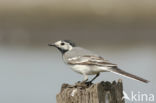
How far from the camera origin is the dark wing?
19.2 feet

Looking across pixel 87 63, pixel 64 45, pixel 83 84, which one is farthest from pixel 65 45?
pixel 83 84

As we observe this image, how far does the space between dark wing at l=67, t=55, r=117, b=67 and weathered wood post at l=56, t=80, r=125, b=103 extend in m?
0.60

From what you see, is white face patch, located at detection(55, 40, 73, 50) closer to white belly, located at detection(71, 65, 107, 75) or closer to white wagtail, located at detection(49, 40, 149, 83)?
white wagtail, located at detection(49, 40, 149, 83)

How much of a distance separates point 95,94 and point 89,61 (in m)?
0.94

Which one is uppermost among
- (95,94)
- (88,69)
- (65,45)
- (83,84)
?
(65,45)

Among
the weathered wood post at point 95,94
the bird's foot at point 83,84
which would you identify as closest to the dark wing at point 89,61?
the bird's foot at point 83,84

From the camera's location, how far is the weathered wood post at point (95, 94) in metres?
5.05

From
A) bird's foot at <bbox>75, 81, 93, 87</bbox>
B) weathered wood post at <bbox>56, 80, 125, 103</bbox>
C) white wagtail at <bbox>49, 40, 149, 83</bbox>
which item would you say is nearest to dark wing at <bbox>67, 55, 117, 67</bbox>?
white wagtail at <bbox>49, 40, 149, 83</bbox>

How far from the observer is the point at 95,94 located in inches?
198

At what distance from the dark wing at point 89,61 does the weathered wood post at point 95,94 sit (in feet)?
1.96

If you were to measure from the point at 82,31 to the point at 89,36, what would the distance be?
0.22 metres

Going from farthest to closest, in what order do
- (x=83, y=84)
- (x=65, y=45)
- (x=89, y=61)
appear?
(x=65, y=45)
(x=89, y=61)
(x=83, y=84)

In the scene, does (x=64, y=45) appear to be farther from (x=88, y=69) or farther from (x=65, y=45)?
(x=88, y=69)

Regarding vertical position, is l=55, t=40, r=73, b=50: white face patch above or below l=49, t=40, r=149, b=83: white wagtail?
above
